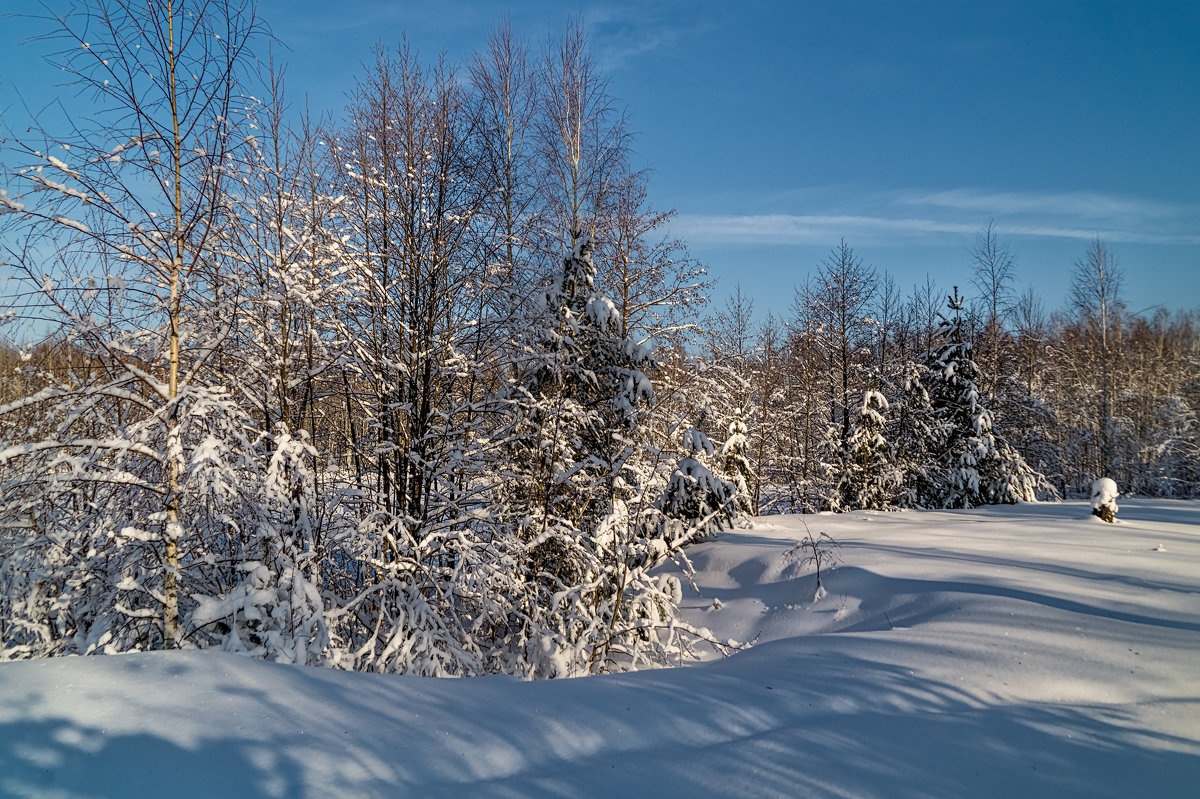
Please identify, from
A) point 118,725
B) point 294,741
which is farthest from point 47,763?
point 294,741

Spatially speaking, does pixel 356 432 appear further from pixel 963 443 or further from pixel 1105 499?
pixel 963 443

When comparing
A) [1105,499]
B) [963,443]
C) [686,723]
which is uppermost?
[963,443]

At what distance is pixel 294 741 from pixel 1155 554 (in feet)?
28.1

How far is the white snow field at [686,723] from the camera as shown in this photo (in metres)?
2.29

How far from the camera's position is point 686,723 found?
2896 mm

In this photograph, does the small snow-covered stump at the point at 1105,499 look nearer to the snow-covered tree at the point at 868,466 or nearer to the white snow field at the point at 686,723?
the white snow field at the point at 686,723

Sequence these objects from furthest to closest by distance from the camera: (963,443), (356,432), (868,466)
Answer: (963,443) < (868,466) < (356,432)

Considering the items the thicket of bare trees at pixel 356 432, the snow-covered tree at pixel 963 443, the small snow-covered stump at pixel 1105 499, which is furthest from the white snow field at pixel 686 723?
the snow-covered tree at pixel 963 443

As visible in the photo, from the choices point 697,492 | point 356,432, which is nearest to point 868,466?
point 697,492

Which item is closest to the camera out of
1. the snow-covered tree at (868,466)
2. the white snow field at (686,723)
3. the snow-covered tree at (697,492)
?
the white snow field at (686,723)

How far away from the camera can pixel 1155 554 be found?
6652mm

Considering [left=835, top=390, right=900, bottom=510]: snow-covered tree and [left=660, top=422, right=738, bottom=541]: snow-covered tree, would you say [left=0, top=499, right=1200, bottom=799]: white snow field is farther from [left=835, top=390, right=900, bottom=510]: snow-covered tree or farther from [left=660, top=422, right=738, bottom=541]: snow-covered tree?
[left=835, top=390, right=900, bottom=510]: snow-covered tree

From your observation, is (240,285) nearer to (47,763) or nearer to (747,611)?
(47,763)

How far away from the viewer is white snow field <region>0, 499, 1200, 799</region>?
7.53 ft
